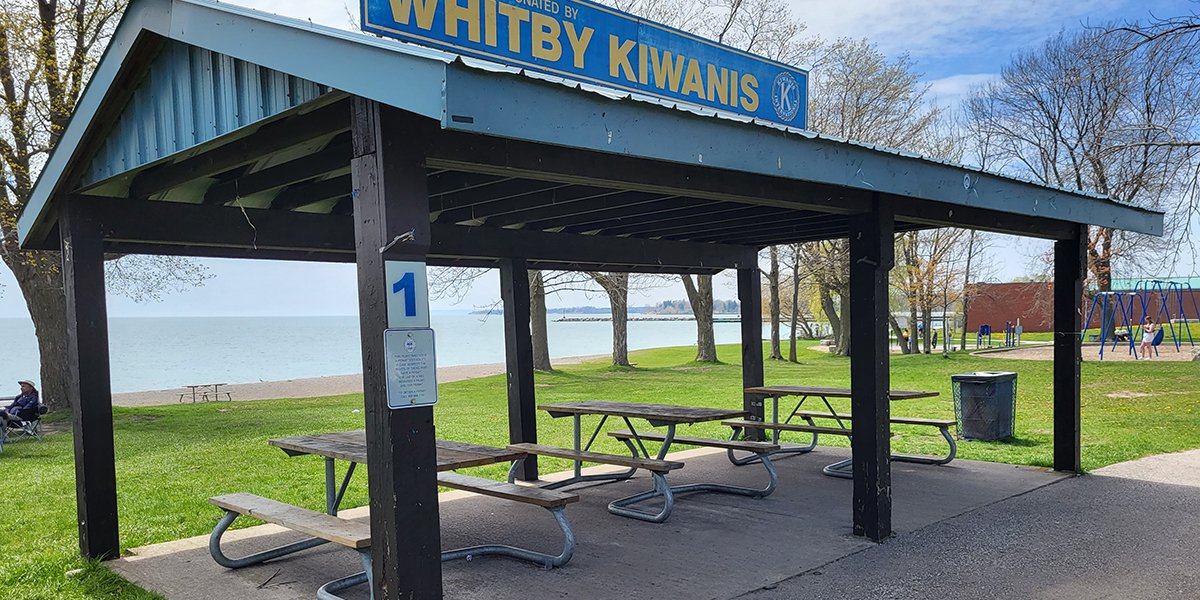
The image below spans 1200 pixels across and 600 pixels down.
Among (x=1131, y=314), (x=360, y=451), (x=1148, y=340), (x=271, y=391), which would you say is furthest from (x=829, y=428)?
(x=271, y=391)

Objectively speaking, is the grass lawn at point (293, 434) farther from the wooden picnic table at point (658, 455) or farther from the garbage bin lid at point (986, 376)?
the wooden picnic table at point (658, 455)

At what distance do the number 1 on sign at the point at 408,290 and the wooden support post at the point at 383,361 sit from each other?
57mm

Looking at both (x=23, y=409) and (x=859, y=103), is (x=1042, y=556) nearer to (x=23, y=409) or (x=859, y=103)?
(x=23, y=409)

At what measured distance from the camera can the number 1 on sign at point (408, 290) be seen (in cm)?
345

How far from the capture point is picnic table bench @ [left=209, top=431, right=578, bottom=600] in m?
4.85

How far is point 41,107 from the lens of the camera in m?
16.1

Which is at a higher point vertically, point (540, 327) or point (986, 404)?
point (540, 327)

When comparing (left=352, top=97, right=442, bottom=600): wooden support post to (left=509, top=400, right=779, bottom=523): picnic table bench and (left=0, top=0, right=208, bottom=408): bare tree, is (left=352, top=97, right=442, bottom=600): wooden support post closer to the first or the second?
(left=509, top=400, right=779, bottom=523): picnic table bench

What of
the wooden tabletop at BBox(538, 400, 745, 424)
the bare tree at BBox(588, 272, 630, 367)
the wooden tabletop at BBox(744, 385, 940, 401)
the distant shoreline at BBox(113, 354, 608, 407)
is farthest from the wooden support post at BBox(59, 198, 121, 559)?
the bare tree at BBox(588, 272, 630, 367)

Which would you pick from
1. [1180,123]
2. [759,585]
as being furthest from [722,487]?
[1180,123]

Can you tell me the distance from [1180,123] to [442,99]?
20.2 metres

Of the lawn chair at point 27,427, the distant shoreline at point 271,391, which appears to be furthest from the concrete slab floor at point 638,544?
the distant shoreline at point 271,391

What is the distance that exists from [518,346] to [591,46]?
276 centimetres

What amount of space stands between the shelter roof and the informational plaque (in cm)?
75
